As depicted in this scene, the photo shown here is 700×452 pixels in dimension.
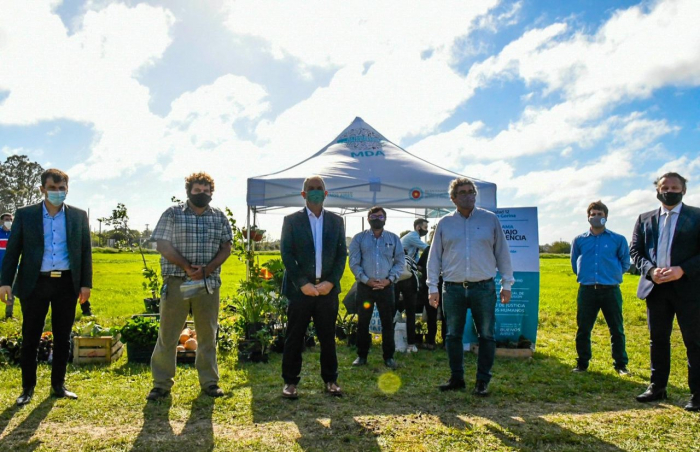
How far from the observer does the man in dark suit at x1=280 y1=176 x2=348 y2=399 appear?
4582 millimetres

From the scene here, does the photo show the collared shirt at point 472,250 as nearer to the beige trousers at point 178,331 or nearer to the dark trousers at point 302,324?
the dark trousers at point 302,324

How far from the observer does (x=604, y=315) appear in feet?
19.6

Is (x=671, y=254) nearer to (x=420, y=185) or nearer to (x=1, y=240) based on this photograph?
(x=420, y=185)

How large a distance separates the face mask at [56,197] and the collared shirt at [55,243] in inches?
3.7

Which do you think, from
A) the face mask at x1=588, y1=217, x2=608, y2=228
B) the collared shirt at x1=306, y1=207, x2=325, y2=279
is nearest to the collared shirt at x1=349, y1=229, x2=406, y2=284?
the collared shirt at x1=306, y1=207, x2=325, y2=279

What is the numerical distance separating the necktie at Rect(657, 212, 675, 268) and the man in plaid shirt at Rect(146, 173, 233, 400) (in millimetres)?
Result: 3915

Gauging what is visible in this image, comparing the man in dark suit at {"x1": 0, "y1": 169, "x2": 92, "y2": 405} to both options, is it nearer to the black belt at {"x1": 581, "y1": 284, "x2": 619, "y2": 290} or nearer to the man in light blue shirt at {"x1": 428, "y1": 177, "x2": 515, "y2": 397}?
the man in light blue shirt at {"x1": 428, "y1": 177, "x2": 515, "y2": 397}

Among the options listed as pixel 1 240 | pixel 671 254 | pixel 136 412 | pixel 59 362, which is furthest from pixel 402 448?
pixel 1 240

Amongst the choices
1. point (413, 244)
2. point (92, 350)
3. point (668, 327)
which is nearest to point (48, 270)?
point (92, 350)

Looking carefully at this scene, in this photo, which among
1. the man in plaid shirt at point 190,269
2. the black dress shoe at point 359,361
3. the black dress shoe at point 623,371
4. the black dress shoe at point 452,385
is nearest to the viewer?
the man in plaid shirt at point 190,269

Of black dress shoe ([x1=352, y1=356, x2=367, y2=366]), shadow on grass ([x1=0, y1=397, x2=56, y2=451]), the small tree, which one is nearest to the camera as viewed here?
shadow on grass ([x1=0, y1=397, x2=56, y2=451])

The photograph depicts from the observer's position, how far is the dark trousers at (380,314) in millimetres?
6234

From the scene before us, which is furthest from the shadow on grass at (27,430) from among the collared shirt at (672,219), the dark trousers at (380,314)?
the collared shirt at (672,219)

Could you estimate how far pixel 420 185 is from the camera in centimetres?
872
